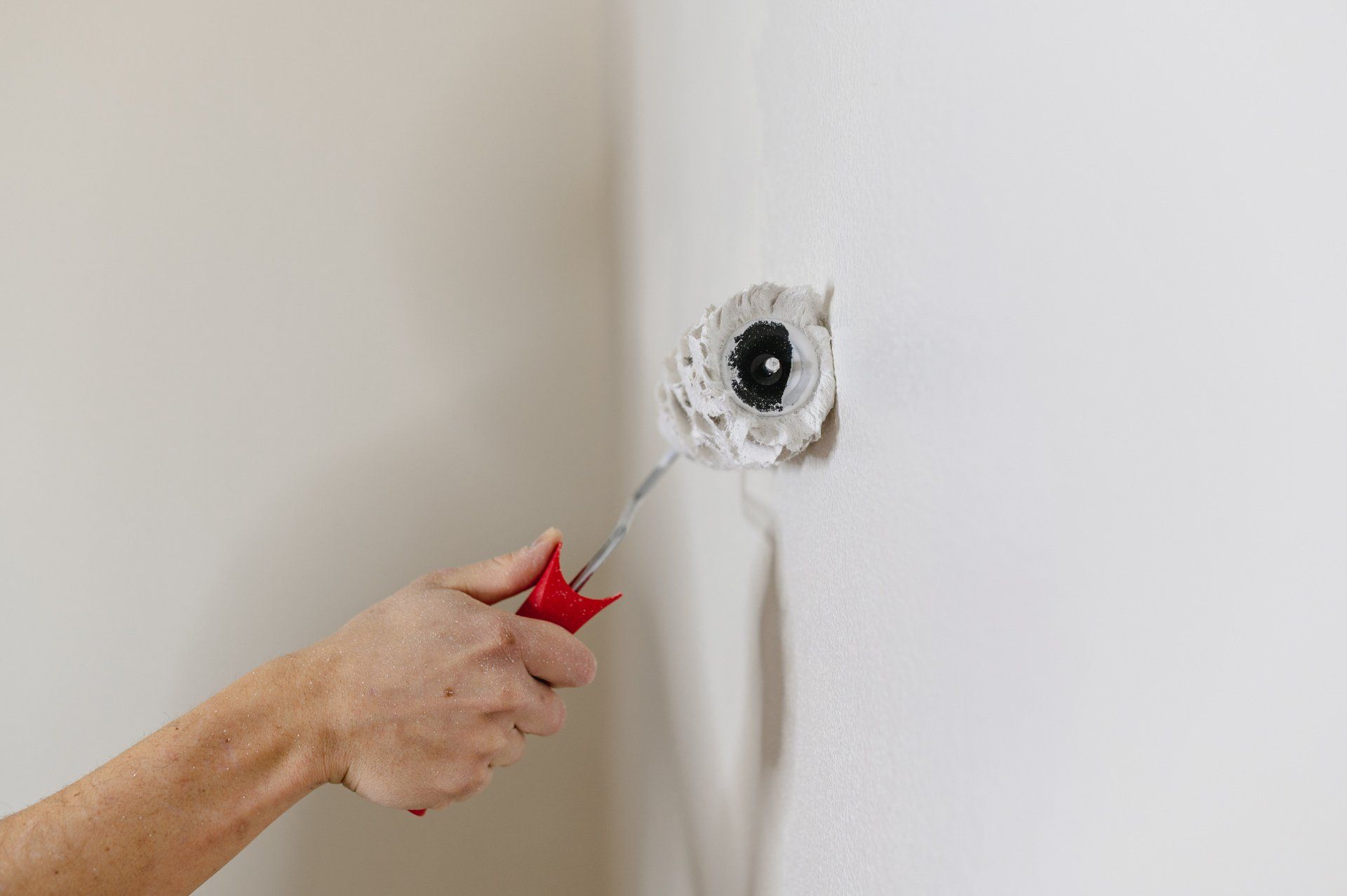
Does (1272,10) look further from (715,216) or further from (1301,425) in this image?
(715,216)

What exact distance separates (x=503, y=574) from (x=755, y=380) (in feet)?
0.71

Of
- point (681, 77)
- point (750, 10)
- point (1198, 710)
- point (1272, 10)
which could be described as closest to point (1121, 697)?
point (1198, 710)

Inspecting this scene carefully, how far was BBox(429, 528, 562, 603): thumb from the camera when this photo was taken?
18.6 inches

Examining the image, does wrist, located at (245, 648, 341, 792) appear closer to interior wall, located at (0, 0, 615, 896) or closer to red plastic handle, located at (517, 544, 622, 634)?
red plastic handle, located at (517, 544, 622, 634)

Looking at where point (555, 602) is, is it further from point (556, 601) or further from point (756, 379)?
point (756, 379)

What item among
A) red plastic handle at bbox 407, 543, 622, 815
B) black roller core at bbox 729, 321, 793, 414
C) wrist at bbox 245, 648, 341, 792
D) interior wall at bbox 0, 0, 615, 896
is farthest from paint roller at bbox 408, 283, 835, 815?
interior wall at bbox 0, 0, 615, 896

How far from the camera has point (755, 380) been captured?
34 cm

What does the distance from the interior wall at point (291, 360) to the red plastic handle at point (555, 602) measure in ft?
1.31

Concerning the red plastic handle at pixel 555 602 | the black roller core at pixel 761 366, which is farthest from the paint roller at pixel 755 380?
the red plastic handle at pixel 555 602

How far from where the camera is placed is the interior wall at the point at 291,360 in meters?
0.76

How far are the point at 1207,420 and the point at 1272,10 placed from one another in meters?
0.06

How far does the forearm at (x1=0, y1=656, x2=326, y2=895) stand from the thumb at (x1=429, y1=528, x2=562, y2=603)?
96 mm

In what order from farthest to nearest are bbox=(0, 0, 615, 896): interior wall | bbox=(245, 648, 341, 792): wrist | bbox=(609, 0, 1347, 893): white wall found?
bbox=(0, 0, 615, 896): interior wall < bbox=(245, 648, 341, 792): wrist < bbox=(609, 0, 1347, 893): white wall

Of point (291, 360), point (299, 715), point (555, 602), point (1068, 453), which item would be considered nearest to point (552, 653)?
point (555, 602)
